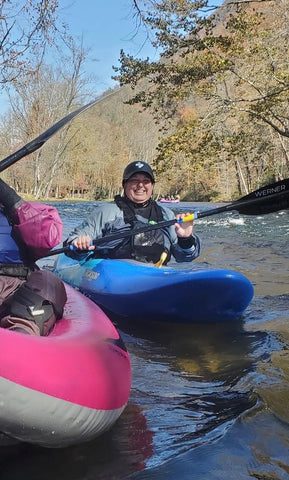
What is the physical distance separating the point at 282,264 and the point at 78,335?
440 centimetres

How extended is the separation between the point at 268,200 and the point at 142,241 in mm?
990

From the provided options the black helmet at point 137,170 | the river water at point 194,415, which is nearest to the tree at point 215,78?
the black helmet at point 137,170

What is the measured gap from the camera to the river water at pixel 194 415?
1.43m

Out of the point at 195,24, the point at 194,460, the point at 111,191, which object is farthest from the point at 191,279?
the point at 111,191

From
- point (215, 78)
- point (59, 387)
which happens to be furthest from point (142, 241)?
point (215, 78)

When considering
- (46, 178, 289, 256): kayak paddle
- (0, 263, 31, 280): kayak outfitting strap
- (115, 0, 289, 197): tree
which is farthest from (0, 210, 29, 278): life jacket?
(115, 0, 289, 197): tree

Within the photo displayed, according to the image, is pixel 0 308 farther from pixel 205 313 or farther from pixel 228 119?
pixel 228 119

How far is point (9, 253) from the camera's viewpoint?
6.19 feet

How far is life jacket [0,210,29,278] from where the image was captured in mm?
1872

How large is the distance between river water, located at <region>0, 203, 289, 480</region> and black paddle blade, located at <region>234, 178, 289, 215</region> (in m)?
0.76

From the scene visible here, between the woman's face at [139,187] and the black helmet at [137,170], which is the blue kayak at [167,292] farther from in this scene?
the black helmet at [137,170]

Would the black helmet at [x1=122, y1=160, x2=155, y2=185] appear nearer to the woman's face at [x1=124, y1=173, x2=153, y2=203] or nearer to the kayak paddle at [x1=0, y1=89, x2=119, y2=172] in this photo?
the woman's face at [x1=124, y1=173, x2=153, y2=203]

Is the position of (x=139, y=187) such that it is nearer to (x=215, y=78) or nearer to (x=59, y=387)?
(x=59, y=387)

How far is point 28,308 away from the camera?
66.8 inches
